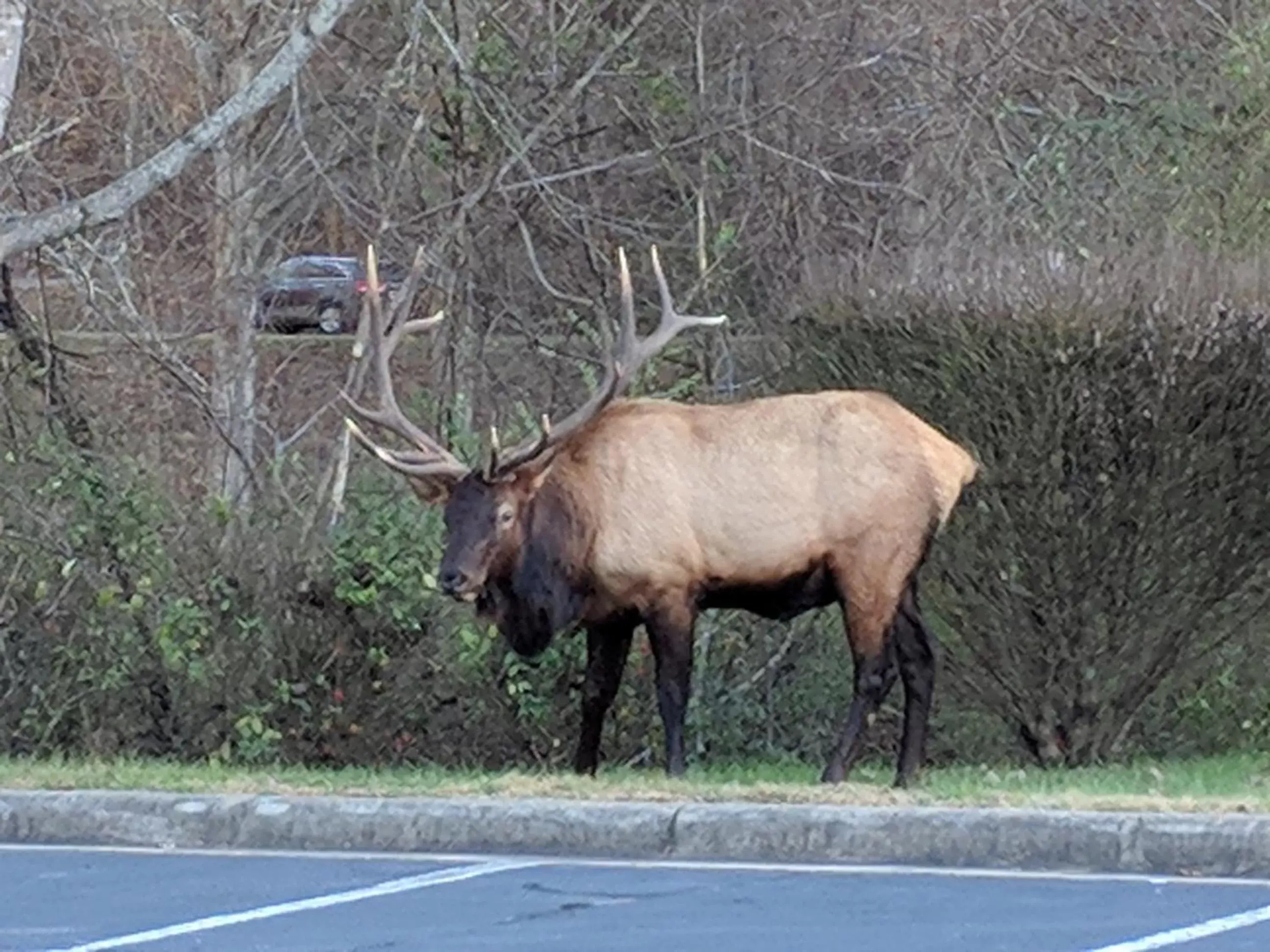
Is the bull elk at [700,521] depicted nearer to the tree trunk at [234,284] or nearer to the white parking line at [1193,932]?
the white parking line at [1193,932]

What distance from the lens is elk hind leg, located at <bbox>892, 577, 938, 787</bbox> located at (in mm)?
11836

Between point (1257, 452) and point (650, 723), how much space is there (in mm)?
2973

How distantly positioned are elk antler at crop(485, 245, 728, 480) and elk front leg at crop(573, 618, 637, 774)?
851 millimetres

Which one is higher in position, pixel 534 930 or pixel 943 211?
pixel 943 211

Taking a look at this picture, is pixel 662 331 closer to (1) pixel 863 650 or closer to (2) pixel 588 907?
(1) pixel 863 650

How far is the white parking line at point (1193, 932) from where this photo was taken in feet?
25.0

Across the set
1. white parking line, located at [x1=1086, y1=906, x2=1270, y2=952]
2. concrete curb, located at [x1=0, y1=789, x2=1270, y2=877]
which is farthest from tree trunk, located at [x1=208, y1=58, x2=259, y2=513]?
white parking line, located at [x1=1086, y1=906, x2=1270, y2=952]

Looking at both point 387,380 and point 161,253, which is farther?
point 161,253

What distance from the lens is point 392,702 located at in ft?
44.3

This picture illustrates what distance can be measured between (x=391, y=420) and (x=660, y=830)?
2.89m

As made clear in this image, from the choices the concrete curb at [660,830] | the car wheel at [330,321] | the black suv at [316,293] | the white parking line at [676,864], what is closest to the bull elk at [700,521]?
the concrete curb at [660,830]

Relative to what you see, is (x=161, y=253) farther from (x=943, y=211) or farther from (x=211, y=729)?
(x=211, y=729)

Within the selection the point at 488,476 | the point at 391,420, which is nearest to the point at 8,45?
the point at 391,420

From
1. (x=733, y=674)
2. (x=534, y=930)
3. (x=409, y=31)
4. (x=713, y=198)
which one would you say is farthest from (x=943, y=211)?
(x=534, y=930)
